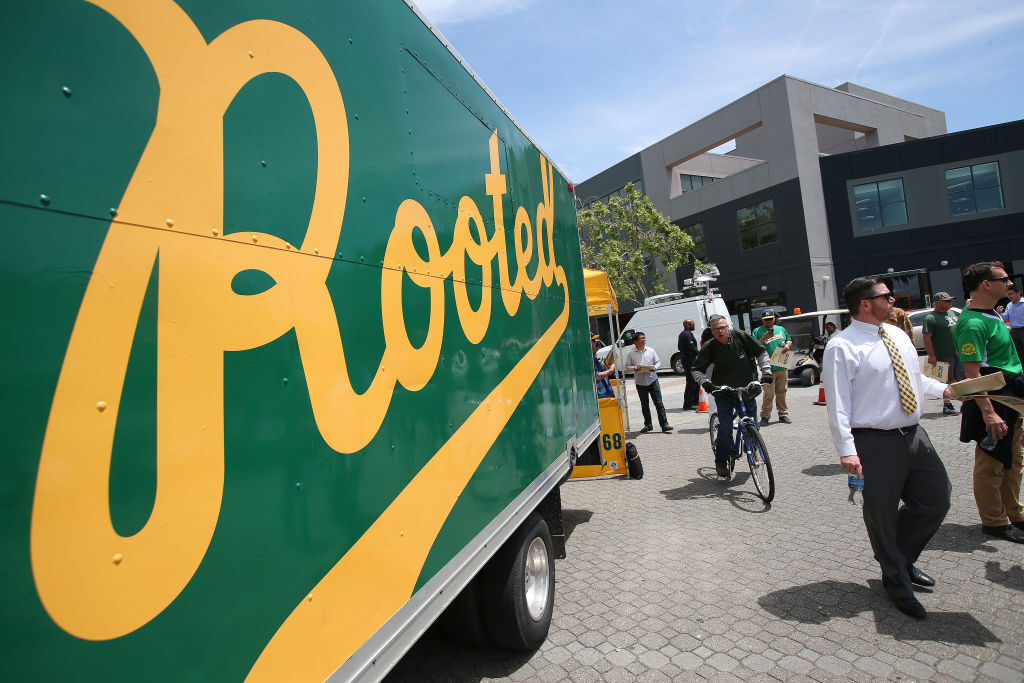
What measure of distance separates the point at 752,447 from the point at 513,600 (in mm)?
3833

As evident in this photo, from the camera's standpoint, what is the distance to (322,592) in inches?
68.9

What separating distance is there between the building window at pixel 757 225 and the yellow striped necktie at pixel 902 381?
26.6 meters

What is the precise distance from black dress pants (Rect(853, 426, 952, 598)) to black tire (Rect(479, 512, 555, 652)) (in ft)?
6.93

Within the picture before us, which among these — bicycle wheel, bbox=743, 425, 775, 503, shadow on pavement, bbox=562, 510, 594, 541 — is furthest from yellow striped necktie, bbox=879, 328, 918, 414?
shadow on pavement, bbox=562, 510, 594, 541

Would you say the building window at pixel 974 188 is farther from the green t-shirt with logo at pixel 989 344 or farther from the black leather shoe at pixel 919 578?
the black leather shoe at pixel 919 578

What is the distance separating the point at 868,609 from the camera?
12.3 ft

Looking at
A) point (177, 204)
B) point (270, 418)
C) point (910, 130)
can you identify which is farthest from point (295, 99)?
point (910, 130)

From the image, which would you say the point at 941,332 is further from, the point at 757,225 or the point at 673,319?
the point at 757,225

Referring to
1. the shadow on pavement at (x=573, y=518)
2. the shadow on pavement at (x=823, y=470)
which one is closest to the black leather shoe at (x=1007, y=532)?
the shadow on pavement at (x=823, y=470)

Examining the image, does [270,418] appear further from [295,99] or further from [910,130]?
[910,130]

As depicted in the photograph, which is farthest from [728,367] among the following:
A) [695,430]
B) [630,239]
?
[630,239]

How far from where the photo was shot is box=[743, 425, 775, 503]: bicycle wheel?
6016mm

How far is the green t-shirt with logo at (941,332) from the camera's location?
861cm

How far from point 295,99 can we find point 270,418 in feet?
3.15
